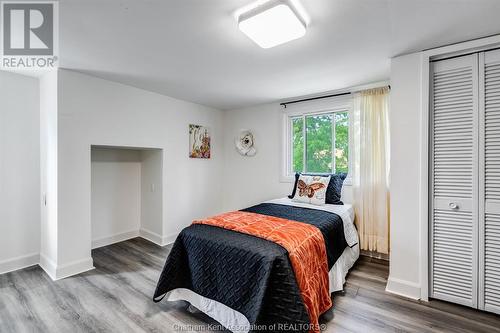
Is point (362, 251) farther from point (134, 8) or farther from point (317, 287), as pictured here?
point (134, 8)

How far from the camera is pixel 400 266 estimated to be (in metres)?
2.19

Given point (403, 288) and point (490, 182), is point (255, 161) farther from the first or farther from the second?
point (490, 182)

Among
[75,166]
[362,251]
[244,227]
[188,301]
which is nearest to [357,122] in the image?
[362,251]

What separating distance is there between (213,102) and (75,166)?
218cm

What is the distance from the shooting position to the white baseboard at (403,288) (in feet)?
6.90

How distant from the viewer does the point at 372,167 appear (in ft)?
9.62

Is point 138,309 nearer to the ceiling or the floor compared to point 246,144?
nearer to the floor

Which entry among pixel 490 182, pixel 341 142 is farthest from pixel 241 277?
pixel 341 142

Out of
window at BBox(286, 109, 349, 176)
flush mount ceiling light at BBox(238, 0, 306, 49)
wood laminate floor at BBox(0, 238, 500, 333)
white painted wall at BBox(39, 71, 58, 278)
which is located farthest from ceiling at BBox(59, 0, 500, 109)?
wood laminate floor at BBox(0, 238, 500, 333)

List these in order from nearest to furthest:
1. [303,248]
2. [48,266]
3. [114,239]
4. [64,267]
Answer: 1. [303,248]
2. [64,267]
3. [48,266]
4. [114,239]

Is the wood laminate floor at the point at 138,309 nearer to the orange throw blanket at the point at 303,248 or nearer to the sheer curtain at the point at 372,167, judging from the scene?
the orange throw blanket at the point at 303,248

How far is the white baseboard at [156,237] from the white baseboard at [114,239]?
120mm

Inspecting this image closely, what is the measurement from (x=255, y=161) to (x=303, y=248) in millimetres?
2511

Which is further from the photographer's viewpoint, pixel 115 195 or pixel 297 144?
pixel 297 144
